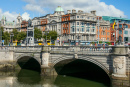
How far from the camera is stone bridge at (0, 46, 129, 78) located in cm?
2528

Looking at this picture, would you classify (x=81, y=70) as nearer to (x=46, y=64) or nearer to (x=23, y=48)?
(x=46, y=64)

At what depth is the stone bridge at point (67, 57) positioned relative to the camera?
25281 millimetres

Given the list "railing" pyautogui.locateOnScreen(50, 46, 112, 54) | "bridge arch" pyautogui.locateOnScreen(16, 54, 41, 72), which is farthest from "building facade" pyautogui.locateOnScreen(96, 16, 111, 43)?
"railing" pyautogui.locateOnScreen(50, 46, 112, 54)

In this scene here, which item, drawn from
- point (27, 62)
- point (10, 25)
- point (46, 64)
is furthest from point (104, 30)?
point (10, 25)

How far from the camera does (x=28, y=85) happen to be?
3088cm

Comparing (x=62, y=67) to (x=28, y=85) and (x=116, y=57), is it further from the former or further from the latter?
(x=116, y=57)

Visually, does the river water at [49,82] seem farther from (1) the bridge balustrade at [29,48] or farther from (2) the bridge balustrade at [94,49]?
(1) the bridge balustrade at [29,48]

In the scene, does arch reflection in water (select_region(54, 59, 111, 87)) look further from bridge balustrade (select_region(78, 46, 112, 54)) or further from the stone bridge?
bridge balustrade (select_region(78, 46, 112, 54))

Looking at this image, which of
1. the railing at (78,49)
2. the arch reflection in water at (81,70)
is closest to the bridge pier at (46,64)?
the railing at (78,49)

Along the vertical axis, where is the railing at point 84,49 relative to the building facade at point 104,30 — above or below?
below

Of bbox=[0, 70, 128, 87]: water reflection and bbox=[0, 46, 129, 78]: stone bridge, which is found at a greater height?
bbox=[0, 46, 129, 78]: stone bridge

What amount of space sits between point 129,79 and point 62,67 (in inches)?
591

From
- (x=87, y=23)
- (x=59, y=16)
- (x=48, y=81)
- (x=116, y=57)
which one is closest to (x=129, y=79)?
(x=116, y=57)

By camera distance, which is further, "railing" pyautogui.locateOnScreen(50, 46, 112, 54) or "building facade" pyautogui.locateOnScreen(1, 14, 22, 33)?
"building facade" pyautogui.locateOnScreen(1, 14, 22, 33)
